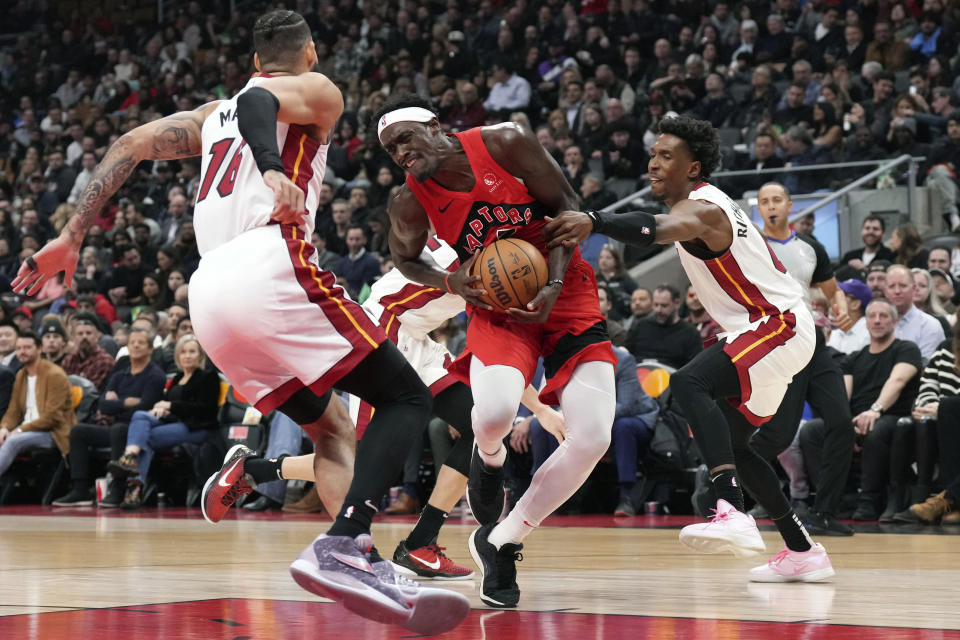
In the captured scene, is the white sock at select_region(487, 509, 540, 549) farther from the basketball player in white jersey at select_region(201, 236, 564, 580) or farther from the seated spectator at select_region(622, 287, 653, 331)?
the seated spectator at select_region(622, 287, 653, 331)

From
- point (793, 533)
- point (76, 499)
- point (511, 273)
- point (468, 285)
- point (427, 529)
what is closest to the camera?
point (511, 273)

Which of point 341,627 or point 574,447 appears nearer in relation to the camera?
point 341,627

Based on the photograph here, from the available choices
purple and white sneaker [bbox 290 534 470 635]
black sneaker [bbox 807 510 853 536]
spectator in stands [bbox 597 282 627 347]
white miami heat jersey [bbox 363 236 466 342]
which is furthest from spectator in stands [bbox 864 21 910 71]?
purple and white sneaker [bbox 290 534 470 635]

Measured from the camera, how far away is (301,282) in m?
3.53

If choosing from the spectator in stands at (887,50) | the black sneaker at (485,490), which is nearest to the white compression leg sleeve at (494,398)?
the black sneaker at (485,490)

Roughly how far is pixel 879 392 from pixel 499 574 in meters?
5.06

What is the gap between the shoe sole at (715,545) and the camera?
451 cm

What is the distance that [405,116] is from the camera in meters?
4.25

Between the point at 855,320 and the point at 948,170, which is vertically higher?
the point at 948,170

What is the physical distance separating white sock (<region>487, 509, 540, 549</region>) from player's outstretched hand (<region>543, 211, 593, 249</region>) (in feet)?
3.11

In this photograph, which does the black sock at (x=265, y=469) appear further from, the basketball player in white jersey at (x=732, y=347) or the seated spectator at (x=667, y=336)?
the seated spectator at (x=667, y=336)

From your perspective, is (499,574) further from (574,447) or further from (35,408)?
(35,408)

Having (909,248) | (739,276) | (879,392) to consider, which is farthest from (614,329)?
(739,276)

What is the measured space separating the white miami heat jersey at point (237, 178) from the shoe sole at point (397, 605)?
110 centimetres
